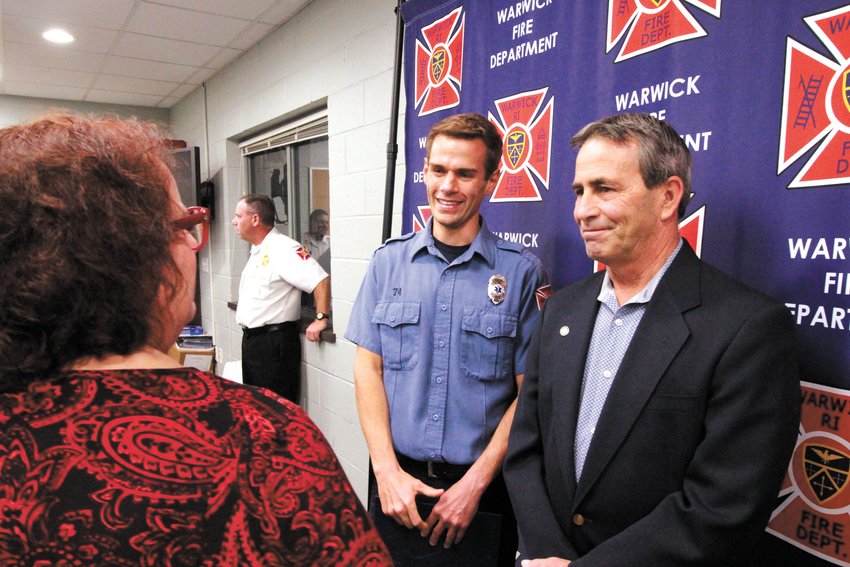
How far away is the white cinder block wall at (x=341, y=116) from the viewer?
2580 mm

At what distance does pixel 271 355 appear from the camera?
3.29 meters

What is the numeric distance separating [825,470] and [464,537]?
777mm

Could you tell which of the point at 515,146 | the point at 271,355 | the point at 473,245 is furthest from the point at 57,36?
the point at 473,245

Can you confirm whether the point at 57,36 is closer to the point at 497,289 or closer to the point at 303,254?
the point at 303,254

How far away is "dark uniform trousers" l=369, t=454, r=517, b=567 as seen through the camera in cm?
137

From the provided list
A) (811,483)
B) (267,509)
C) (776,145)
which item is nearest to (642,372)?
(811,483)

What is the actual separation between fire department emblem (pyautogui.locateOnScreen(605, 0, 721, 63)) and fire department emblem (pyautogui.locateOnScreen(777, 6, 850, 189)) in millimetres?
212

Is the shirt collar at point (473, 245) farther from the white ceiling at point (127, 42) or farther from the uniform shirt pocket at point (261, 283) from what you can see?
the white ceiling at point (127, 42)

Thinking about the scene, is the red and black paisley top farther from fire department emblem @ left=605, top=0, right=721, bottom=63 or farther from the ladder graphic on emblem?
fire department emblem @ left=605, top=0, right=721, bottom=63

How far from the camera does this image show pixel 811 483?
104 cm

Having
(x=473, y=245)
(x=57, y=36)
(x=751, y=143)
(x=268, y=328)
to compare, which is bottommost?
(x=268, y=328)

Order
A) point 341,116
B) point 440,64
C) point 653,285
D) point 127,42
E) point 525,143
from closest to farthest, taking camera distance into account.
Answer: point 653,285, point 525,143, point 440,64, point 341,116, point 127,42

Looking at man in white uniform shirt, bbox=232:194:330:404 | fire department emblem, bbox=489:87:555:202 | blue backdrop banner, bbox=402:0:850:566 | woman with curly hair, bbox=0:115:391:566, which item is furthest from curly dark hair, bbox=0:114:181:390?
man in white uniform shirt, bbox=232:194:330:404

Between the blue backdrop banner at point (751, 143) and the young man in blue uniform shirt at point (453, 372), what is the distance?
0.75 ft
